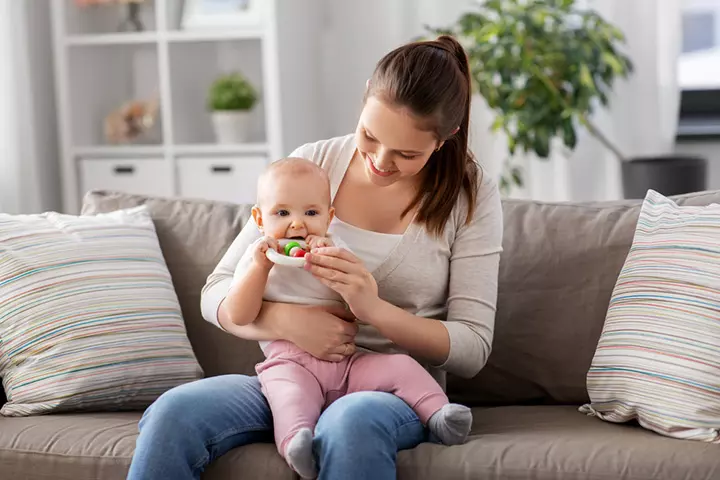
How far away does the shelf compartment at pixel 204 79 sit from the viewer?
3.77 meters

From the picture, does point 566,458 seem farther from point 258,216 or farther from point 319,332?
point 258,216

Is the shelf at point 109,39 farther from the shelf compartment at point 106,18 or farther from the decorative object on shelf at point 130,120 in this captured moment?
the decorative object on shelf at point 130,120

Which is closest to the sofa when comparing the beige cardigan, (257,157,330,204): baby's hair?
the beige cardigan

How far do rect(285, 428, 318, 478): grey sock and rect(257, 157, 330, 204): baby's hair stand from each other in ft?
1.40

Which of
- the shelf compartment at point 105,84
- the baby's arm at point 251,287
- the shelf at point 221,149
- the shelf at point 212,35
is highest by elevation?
the shelf at point 212,35

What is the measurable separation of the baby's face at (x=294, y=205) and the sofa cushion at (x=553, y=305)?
477 mm

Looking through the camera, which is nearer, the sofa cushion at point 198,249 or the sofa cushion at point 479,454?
the sofa cushion at point 479,454

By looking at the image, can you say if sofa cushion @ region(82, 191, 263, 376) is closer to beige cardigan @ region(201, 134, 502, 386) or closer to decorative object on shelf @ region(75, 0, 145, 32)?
beige cardigan @ region(201, 134, 502, 386)

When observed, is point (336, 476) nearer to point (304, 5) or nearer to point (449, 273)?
point (449, 273)

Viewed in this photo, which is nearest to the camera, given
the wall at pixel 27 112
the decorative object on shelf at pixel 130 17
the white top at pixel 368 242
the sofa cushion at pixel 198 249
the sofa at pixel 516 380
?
the sofa at pixel 516 380

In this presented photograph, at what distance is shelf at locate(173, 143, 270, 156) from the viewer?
355 centimetres

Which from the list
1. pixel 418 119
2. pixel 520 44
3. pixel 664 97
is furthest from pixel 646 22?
pixel 418 119

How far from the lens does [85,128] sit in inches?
148

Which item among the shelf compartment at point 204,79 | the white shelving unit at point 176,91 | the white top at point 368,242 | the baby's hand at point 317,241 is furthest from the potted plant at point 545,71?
the baby's hand at point 317,241
